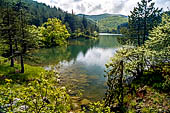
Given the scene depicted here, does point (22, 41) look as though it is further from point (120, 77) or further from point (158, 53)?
point (158, 53)

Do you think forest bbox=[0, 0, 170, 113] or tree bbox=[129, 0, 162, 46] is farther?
tree bbox=[129, 0, 162, 46]

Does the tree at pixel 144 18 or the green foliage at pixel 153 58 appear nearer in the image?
the green foliage at pixel 153 58

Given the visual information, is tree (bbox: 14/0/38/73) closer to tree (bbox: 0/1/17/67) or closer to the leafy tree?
tree (bbox: 0/1/17/67)

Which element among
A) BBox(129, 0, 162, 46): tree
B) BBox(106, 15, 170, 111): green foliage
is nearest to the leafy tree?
BBox(129, 0, 162, 46): tree

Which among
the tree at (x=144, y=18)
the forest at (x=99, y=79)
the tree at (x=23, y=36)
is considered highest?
the tree at (x=144, y=18)

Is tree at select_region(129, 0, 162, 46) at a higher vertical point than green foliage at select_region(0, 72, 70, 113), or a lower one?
higher

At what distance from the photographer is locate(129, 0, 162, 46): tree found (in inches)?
947

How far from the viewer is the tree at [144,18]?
2406 cm

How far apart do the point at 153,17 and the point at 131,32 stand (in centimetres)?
437

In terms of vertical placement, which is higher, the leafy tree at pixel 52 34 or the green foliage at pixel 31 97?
the leafy tree at pixel 52 34

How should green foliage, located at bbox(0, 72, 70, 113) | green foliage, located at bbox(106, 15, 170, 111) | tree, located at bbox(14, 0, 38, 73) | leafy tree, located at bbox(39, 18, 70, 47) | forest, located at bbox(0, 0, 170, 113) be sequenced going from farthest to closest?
1. leafy tree, located at bbox(39, 18, 70, 47)
2. tree, located at bbox(14, 0, 38, 73)
3. green foliage, located at bbox(106, 15, 170, 111)
4. forest, located at bbox(0, 0, 170, 113)
5. green foliage, located at bbox(0, 72, 70, 113)

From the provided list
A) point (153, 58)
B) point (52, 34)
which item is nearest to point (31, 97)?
point (153, 58)

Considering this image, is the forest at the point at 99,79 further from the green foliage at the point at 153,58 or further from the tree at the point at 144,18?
the tree at the point at 144,18

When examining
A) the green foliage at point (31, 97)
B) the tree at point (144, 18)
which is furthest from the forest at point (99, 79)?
the tree at point (144, 18)
